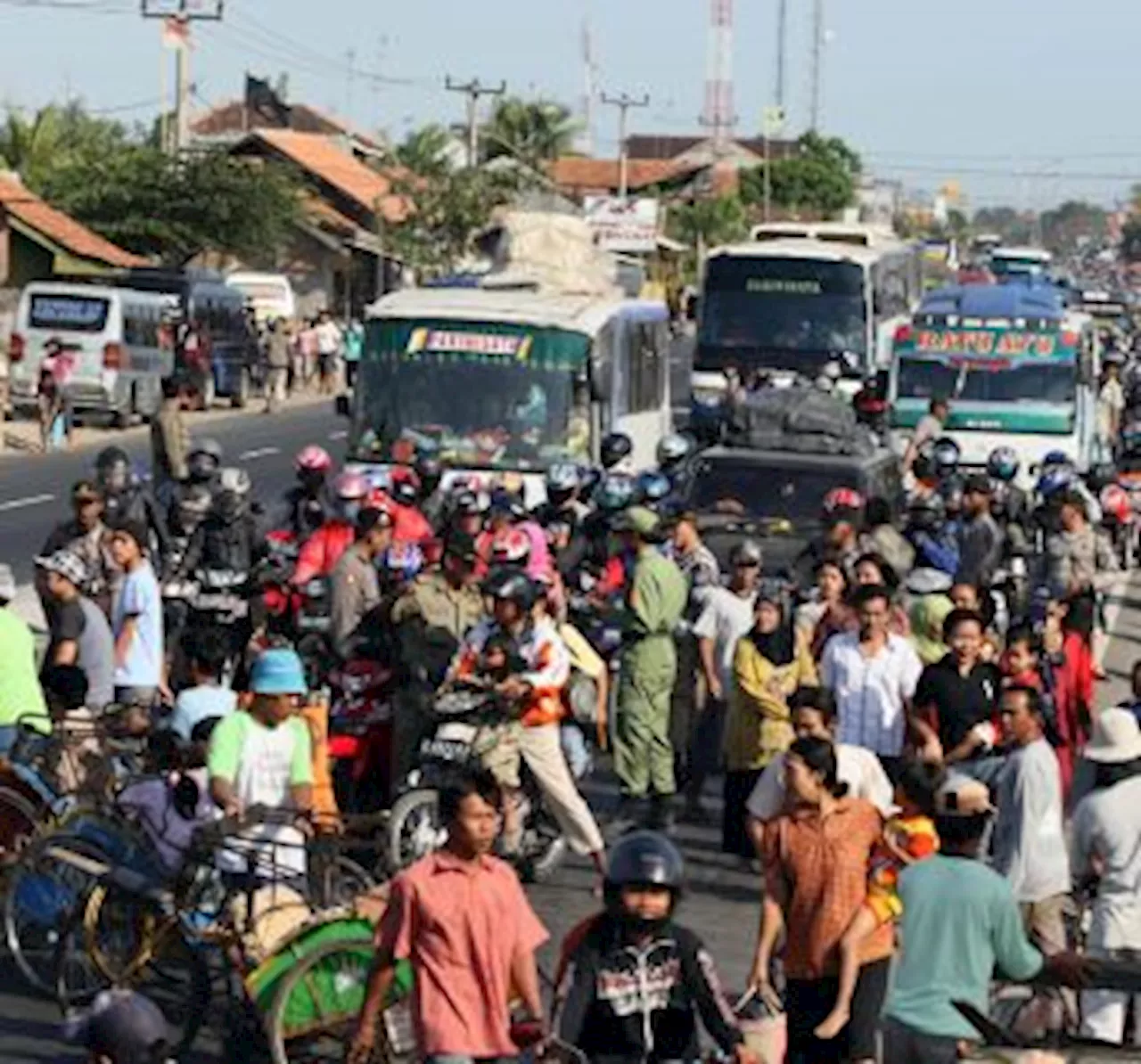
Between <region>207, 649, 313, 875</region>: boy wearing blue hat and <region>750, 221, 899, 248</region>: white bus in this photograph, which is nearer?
<region>207, 649, 313, 875</region>: boy wearing blue hat

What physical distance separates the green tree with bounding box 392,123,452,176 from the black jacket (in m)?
77.2

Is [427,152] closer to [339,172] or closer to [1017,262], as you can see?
[339,172]

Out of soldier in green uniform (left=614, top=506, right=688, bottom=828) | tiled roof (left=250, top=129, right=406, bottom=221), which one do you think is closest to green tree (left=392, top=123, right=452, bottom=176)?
tiled roof (left=250, top=129, right=406, bottom=221)

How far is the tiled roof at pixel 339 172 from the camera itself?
88.8 m

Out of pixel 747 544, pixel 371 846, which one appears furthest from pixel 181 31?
pixel 371 846

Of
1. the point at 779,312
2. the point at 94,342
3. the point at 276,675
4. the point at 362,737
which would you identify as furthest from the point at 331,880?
the point at 94,342

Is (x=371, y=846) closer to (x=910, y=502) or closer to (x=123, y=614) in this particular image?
(x=123, y=614)

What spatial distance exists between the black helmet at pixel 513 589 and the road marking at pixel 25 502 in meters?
22.1

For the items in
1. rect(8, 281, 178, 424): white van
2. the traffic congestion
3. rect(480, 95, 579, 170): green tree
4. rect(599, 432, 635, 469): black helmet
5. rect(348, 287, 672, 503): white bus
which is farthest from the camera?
rect(480, 95, 579, 170): green tree

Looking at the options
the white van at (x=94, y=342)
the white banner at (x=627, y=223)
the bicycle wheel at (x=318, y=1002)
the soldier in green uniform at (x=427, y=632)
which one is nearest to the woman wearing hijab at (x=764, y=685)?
the soldier in green uniform at (x=427, y=632)

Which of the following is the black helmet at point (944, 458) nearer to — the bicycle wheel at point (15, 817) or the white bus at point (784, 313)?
the bicycle wheel at point (15, 817)

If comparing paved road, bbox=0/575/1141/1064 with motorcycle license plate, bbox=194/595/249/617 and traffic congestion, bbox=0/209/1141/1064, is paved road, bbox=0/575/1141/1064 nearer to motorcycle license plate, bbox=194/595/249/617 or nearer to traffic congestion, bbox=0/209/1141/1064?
traffic congestion, bbox=0/209/1141/1064

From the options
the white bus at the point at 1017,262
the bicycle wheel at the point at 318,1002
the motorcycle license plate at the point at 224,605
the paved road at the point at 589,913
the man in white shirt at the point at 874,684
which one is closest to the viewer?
the bicycle wheel at the point at 318,1002

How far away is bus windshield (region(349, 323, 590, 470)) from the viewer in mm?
27906
